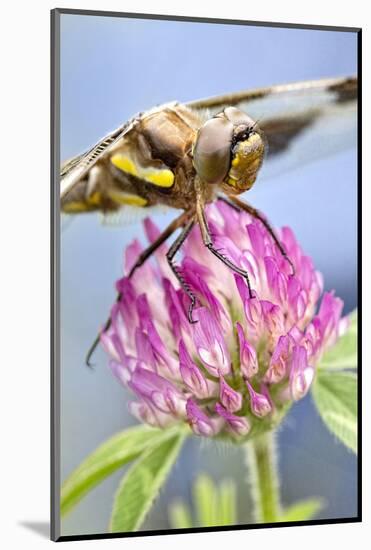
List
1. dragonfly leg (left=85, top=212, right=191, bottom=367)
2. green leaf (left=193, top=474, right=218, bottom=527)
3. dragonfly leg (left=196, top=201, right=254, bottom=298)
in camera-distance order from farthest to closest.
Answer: green leaf (left=193, top=474, right=218, bottom=527)
dragonfly leg (left=85, top=212, right=191, bottom=367)
dragonfly leg (left=196, top=201, right=254, bottom=298)

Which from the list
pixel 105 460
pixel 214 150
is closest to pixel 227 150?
pixel 214 150

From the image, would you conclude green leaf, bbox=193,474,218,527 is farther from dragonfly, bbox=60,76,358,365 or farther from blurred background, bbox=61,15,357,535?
dragonfly, bbox=60,76,358,365

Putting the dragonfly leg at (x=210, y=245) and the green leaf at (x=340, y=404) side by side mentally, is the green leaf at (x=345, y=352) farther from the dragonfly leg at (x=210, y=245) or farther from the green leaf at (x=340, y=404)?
the dragonfly leg at (x=210, y=245)

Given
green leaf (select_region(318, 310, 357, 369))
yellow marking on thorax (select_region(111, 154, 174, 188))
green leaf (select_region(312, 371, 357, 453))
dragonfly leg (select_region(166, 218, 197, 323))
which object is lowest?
green leaf (select_region(312, 371, 357, 453))

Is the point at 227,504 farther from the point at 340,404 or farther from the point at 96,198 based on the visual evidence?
the point at 96,198

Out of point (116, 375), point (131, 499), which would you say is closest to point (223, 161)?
point (116, 375)

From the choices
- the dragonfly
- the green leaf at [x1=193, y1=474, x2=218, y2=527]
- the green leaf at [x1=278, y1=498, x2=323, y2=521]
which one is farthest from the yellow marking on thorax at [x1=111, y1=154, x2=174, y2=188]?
the green leaf at [x1=278, y1=498, x2=323, y2=521]
